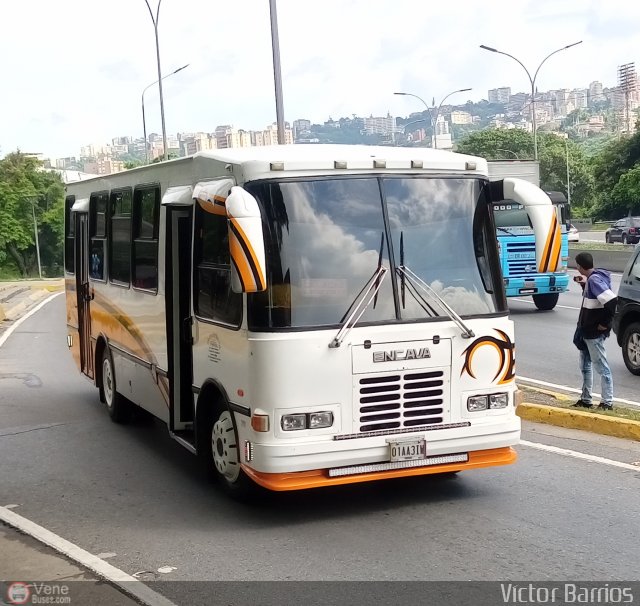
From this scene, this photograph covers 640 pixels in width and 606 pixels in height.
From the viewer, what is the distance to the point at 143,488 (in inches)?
330

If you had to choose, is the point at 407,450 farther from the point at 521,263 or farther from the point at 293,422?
the point at 521,263

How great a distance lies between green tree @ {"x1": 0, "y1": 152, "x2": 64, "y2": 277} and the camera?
264ft

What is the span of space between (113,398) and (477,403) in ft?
17.5

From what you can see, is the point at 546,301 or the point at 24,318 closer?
the point at 546,301

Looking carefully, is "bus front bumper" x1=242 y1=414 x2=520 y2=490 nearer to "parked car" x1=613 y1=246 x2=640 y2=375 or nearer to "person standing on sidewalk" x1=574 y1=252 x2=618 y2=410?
"person standing on sidewalk" x1=574 y1=252 x2=618 y2=410

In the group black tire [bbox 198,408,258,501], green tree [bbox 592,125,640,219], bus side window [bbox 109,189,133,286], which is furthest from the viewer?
green tree [bbox 592,125,640,219]

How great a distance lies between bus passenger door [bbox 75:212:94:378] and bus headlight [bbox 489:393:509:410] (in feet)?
20.6

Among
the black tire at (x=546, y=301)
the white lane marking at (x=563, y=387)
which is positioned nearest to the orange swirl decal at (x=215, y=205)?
the white lane marking at (x=563, y=387)

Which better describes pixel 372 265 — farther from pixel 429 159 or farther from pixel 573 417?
pixel 573 417

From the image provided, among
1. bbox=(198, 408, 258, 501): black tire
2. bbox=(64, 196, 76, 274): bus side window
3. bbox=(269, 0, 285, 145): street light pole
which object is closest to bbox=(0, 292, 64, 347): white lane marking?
bbox=(269, 0, 285, 145): street light pole

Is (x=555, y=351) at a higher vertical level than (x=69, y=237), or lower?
lower

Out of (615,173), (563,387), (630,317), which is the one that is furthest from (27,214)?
(563,387)

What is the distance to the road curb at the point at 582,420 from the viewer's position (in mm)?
9422

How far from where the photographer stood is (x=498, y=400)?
7.44m
